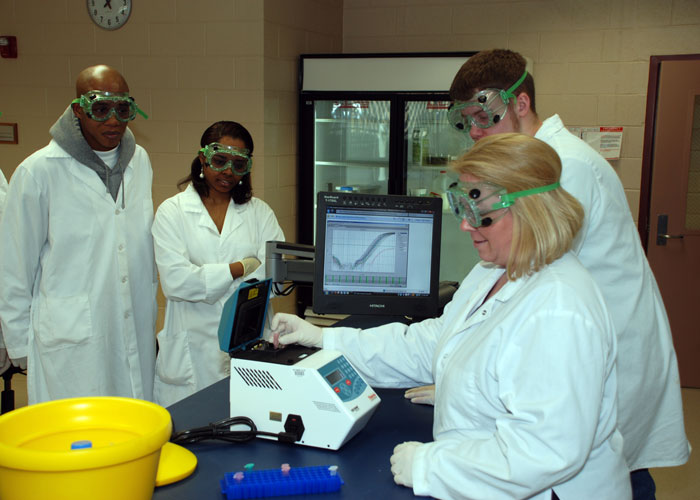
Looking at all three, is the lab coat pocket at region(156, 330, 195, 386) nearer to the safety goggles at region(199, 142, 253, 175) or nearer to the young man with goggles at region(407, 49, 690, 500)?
the safety goggles at region(199, 142, 253, 175)

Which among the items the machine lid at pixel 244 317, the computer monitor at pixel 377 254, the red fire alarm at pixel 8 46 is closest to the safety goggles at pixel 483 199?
the machine lid at pixel 244 317

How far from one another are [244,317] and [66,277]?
3.63ft

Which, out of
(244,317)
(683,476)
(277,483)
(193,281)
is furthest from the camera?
(683,476)

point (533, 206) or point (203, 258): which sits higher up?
point (533, 206)

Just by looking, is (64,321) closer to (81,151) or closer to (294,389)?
(81,151)

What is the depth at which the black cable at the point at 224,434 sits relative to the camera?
1.50 m

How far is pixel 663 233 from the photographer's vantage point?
4398 mm

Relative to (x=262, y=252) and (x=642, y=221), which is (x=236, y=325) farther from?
(x=642, y=221)

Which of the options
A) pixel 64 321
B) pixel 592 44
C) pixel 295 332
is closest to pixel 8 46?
pixel 64 321

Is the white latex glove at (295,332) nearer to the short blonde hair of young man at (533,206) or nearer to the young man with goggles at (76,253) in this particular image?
the short blonde hair of young man at (533,206)

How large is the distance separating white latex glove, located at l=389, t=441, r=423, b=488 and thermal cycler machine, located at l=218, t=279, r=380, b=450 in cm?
13

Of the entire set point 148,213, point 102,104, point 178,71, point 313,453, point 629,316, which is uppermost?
point 178,71

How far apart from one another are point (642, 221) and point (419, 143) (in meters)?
1.56

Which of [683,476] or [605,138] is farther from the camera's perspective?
[605,138]
